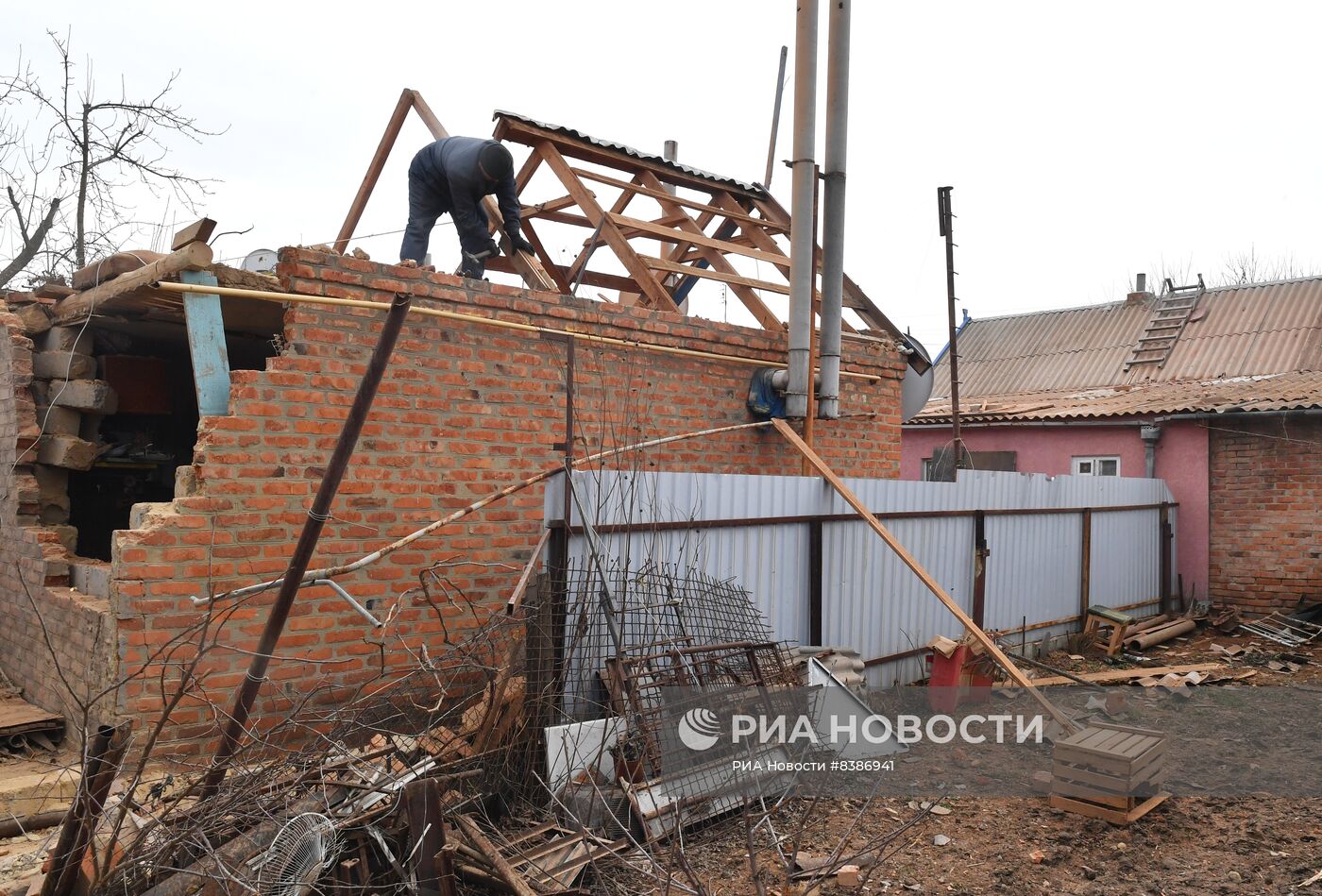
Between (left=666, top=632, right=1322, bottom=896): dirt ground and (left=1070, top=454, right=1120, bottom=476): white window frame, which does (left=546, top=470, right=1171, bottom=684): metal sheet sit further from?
(left=1070, top=454, right=1120, bottom=476): white window frame

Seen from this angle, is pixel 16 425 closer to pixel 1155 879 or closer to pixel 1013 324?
pixel 1155 879

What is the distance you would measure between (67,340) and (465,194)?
285 centimetres

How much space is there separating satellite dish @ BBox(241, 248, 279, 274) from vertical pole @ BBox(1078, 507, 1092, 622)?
9.23 m

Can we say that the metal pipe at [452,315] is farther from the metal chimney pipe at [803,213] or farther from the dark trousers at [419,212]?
the dark trousers at [419,212]

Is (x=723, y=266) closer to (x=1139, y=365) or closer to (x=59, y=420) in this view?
(x=59, y=420)

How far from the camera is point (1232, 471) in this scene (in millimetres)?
12703

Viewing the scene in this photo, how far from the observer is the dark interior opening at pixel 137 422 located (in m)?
6.23

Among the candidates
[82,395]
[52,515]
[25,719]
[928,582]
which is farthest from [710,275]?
[25,719]

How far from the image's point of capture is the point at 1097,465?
14.2m

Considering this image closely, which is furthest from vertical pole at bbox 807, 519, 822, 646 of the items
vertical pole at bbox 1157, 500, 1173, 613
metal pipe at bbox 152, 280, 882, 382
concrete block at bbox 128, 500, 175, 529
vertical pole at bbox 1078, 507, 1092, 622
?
vertical pole at bbox 1157, 500, 1173, 613

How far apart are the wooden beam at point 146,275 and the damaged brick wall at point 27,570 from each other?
744mm

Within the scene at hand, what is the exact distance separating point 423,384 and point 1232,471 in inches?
468

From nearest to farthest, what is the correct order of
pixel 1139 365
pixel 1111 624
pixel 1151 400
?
pixel 1111 624 → pixel 1151 400 → pixel 1139 365

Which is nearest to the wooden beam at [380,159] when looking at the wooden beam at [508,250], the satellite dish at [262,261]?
the wooden beam at [508,250]
